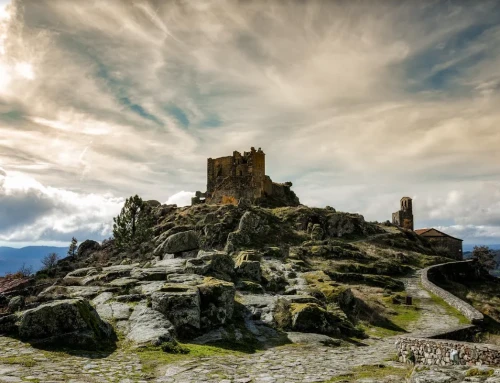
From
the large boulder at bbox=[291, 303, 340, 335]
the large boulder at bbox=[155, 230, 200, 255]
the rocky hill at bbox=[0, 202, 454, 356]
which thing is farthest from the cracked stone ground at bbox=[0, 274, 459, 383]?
the large boulder at bbox=[155, 230, 200, 255]

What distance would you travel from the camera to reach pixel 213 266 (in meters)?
27.2

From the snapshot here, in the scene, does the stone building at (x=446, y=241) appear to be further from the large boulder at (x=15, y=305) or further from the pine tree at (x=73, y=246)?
the large boulder at (x=15, y=305)

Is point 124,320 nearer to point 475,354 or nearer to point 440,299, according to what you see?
point 475,354

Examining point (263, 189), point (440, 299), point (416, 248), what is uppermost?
point (263, 189)

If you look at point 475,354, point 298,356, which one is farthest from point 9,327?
point 475,354

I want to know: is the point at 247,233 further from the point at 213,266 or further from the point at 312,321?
the point at 312,321

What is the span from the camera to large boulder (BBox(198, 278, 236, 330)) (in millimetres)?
18297

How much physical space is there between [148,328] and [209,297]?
4021 millimetres

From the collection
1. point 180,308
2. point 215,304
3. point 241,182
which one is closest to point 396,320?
point 215,304

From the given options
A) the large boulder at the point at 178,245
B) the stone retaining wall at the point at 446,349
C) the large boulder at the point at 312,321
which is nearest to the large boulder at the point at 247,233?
the large boulder at the point at 178,245

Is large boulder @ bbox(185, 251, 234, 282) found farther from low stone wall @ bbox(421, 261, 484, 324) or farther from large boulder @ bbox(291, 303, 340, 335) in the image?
low stone wall @ bbox(421, 261, 484, 324)

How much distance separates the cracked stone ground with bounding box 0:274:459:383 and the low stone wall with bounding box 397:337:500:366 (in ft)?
3.16

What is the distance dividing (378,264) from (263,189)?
43.6m

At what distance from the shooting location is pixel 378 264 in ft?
161
